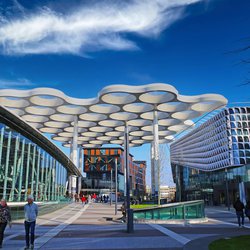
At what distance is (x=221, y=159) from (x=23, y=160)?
6356 centimetres

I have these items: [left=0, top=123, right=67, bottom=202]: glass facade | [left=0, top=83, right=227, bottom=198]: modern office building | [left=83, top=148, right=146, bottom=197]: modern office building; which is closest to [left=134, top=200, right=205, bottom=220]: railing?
[left=0, top=123, right=67, bottom=202]: glass facade

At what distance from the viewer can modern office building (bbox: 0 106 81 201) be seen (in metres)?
22.6

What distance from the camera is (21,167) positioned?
26.1 metres

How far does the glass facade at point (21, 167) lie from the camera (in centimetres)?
2275

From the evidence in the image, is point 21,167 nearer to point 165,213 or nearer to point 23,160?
point 23,160

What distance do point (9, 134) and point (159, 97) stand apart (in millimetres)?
30181

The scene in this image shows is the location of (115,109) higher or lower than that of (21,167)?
higher

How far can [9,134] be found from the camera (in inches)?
926

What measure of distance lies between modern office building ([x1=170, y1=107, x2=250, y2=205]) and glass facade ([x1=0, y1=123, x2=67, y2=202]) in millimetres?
34517

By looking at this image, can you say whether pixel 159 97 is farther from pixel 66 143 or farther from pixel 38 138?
pixel 66 143

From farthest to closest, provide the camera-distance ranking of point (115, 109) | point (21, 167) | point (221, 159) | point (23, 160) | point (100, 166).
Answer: point (100, 166) → point (221, 159) → point (115, 109) → point (23, 160) → point (21, 167)

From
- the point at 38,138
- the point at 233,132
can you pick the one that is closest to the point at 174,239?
the point at 38,138

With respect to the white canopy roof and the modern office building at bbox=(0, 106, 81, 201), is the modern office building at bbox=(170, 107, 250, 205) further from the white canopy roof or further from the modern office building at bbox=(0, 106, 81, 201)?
the modern office building at bbox=(0, 106, 81, 201)

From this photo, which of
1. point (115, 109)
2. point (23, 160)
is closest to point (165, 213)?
point (23, 160)
